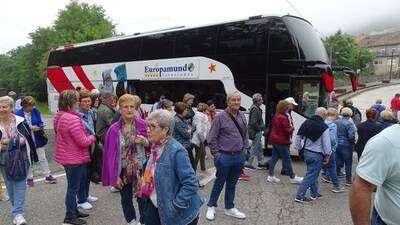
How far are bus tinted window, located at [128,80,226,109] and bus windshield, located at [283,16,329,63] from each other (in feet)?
8.21

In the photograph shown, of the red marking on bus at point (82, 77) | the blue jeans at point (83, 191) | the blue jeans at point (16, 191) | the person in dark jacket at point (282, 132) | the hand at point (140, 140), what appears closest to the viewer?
the hand at point (140, 140)

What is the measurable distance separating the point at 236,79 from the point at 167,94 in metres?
2.93

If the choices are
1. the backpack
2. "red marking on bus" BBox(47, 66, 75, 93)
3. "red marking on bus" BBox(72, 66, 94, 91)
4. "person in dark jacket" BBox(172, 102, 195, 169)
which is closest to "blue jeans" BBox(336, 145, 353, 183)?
"person in dark jacket" BBox(172, 102, 195, 169)

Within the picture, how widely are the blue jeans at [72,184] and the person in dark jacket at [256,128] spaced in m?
4.16

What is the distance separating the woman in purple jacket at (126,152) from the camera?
3.89 metres

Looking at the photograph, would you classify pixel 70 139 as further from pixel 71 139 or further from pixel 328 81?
pixel 328 81

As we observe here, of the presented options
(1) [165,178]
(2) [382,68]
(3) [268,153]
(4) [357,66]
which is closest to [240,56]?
(3) [268,153]

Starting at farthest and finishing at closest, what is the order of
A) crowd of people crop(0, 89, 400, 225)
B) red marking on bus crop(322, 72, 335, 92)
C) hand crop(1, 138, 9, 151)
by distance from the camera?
red marking on bus crop(322, 72, 335, 92) < hand crop(1, 138, 9, 151) < crowd of people crop(0, 89, 400, 225)

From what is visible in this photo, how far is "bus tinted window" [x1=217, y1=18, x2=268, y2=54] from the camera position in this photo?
9.30 metres

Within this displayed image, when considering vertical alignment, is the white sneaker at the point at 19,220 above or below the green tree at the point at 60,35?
below

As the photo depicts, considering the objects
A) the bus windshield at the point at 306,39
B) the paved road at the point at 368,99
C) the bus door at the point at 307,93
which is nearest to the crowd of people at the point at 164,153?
the bus door at the point at 307,93

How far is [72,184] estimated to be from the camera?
4402mm

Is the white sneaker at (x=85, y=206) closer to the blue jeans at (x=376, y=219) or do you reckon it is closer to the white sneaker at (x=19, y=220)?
the white sneaker at (x=19, y=220)

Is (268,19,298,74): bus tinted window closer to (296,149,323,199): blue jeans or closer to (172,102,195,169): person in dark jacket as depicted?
(296,149,323,199): blue jeans
